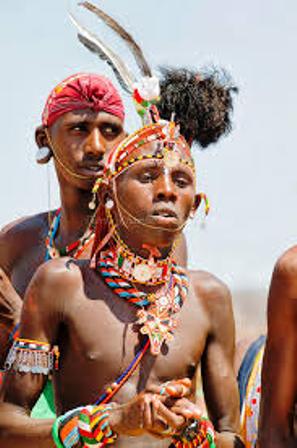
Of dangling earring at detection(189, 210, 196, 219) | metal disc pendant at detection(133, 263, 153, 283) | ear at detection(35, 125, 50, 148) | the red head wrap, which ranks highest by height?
the red head wrap

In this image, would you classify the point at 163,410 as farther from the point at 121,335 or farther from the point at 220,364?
the point at 220,364

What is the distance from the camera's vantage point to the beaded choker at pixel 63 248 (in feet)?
21.1

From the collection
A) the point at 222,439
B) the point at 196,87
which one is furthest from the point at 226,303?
the point at 196,87

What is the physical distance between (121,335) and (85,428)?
0.54 metres

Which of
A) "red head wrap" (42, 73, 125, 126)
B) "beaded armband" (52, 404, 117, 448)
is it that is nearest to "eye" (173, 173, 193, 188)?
"beaded armband" (52, 404, 117, 448)

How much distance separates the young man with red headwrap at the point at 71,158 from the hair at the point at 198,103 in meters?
0.39

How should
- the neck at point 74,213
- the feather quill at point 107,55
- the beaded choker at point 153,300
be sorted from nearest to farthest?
1. the beaded choker at point 153,300
2. the feather quill at point 107,55
3. the neck at point 74,213

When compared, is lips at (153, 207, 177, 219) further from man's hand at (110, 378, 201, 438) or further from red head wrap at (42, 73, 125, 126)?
red head wrap at (42, 73, 125, 126)

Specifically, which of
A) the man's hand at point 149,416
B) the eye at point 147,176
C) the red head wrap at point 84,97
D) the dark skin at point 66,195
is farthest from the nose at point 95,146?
the man's hand at point 149,416

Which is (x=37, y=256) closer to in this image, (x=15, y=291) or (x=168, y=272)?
(x=15, y=291)

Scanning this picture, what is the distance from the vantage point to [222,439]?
516 centimetres

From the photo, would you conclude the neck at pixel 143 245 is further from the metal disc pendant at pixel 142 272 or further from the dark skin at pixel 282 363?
the dark skin at pixel 282 363

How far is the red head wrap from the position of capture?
21.4 ft

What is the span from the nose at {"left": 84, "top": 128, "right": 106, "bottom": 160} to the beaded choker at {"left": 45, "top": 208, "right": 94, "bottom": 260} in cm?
38
